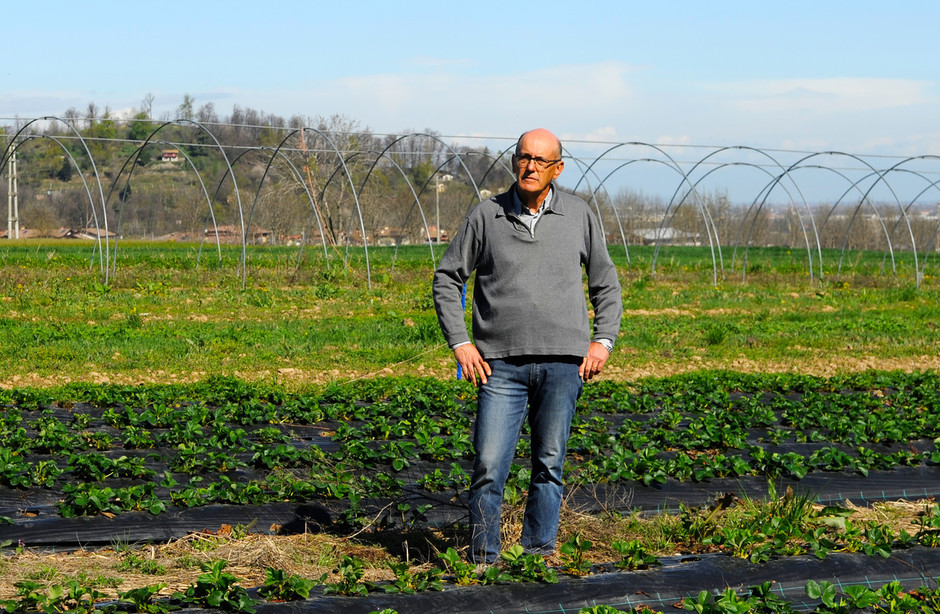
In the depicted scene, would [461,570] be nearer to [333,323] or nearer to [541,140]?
[541,140]

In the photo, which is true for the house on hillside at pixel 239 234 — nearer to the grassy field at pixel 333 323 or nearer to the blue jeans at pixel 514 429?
the grassy field at pixel 333 323

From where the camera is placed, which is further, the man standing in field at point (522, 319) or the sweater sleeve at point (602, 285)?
the sweater sleeve at point (602, 285)

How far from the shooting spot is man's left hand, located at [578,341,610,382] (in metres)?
3.41

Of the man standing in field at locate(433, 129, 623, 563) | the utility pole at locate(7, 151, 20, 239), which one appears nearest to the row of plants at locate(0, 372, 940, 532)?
the man standing in field at locate(433, 129, 623, 563)

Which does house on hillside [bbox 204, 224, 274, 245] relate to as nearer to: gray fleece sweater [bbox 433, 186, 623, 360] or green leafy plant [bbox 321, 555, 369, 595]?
gray fleece sweater [bbox 433, 186, 623, 360]

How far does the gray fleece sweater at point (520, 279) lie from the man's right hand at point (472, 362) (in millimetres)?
31

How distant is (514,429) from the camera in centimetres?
341

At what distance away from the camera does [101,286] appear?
13641mm

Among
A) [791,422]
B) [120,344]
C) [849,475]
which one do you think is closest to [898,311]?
[791,422]

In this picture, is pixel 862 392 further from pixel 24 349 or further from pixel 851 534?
pixel 24 349

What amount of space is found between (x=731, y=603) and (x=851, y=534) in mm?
1119

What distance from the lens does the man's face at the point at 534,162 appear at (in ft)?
→ 10.8

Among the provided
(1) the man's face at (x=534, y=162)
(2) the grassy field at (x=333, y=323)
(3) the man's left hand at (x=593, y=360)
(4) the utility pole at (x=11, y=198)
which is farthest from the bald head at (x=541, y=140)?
(4) the utility pole at (x=11, y=198)

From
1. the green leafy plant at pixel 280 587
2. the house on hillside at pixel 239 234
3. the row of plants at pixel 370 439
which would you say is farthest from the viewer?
the house on hillside at pixel 239 234
